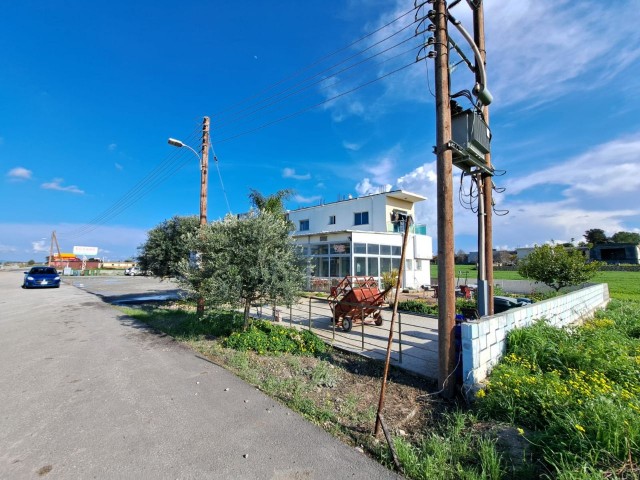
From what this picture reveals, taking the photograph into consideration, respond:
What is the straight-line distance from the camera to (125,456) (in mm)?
2969

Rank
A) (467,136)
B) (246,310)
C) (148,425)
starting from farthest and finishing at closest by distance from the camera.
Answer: (246,310), (467,136), (148,425)

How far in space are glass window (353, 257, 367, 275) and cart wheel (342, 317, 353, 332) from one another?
10304 mm

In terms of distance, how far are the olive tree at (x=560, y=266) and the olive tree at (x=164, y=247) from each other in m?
15.5

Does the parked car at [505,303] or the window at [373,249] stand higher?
the window at [373,249]

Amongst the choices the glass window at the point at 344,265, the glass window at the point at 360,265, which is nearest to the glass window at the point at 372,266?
the glass window at the point at 360,265

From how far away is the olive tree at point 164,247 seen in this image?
1351cm

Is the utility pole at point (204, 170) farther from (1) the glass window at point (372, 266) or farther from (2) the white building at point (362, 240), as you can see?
(1) the glass window at point (372, 266)

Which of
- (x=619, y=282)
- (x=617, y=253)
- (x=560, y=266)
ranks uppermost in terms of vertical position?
(x=617, y=253)

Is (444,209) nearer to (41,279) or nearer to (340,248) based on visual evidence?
(340,248)

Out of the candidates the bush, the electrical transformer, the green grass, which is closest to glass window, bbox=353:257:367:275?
→ the bush

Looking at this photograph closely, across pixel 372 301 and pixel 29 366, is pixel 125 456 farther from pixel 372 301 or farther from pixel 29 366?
pixel 372 301

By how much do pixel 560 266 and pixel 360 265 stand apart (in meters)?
10.0

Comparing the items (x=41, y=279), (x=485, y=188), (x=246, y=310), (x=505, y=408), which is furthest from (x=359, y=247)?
(x=41, y=279)

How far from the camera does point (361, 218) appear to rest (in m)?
24.5
